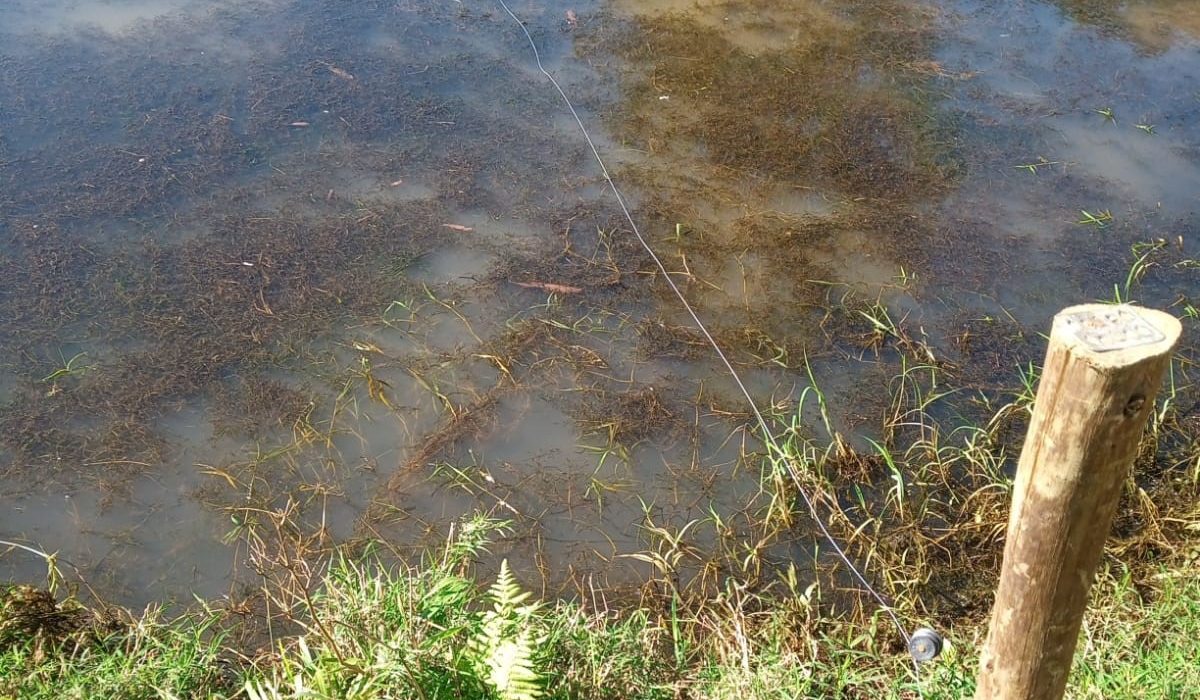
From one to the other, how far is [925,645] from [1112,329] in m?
1.31

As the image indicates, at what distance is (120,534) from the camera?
2758 mm

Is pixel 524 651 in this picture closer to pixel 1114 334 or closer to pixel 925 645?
pixel 925 645

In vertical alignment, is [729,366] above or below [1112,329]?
below

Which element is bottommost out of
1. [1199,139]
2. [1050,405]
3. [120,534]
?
[120,534]

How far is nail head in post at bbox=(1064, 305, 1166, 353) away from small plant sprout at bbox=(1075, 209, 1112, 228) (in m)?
3.00

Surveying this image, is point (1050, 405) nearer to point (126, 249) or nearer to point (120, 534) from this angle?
point (120, 534)

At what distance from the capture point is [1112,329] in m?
1.28

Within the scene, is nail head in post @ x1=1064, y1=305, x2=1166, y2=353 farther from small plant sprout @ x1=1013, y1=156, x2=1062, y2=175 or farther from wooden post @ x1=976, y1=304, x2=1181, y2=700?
small plant sprout @ x1=1013, y1=156, x2=1062, y2=175

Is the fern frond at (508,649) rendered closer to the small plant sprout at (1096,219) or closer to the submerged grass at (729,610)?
the submerged grass at (729,610)

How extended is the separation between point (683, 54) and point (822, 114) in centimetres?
85

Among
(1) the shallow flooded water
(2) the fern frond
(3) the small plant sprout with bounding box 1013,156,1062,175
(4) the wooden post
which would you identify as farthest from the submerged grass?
(3) the small plant sprout with bounding box 1013,156,1062,175

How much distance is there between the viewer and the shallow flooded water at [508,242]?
9.53 feet

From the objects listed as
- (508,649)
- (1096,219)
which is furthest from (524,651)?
(1096,219)

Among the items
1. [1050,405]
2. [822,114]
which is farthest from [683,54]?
[1050,405]
